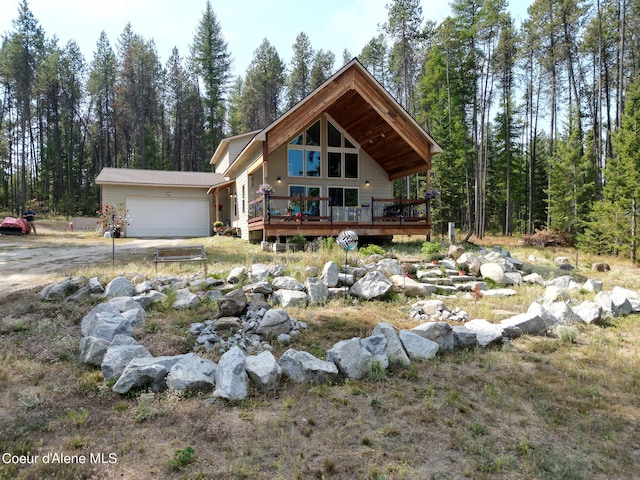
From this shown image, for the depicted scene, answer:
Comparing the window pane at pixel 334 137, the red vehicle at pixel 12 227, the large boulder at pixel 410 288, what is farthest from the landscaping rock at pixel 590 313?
the red vehicle at pixel 12 227

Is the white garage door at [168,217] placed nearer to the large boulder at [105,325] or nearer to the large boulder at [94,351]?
the large boulder at [105,325]

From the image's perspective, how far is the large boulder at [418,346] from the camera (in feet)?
14.8

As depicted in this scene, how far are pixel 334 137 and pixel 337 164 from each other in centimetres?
115

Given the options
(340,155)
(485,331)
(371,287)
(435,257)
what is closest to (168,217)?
(340,155)

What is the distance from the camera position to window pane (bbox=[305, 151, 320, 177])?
1514 cm

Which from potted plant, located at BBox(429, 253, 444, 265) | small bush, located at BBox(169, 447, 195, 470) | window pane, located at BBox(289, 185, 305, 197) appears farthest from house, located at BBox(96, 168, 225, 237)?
small bush, located at BBox(169, 447, 195, 470)

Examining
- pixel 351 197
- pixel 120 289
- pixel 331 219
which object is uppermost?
pixel 351 197

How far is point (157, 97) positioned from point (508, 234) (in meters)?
34.4

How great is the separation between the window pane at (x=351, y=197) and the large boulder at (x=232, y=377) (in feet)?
40.6

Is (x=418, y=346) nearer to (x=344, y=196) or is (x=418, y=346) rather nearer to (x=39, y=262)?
(x=39, y=262)

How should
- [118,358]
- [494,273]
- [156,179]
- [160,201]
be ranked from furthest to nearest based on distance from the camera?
[156,179] → [160,201] → [494,273] → [118,358]

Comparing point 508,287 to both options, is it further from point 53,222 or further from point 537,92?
point 53,222

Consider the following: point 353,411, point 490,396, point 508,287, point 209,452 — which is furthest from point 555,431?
point 508,287

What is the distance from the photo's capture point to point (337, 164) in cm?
1553
